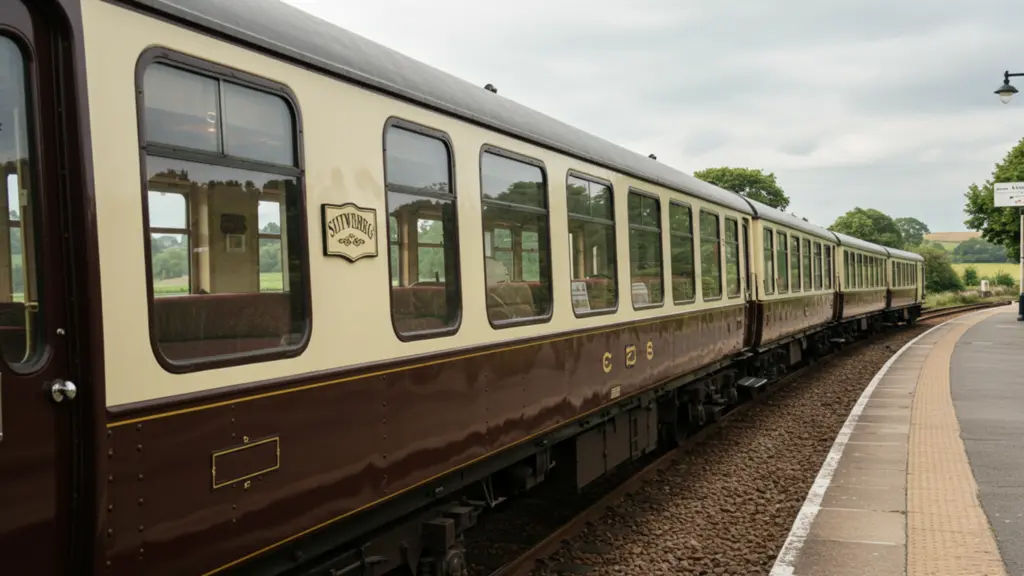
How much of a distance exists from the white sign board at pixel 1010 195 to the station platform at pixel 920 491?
23973 mm

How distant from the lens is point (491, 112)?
5.12 metres

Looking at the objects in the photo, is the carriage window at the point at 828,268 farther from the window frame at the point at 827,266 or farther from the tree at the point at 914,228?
the tree at the point at 914,228

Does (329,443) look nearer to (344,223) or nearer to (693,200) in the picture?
(344,223)

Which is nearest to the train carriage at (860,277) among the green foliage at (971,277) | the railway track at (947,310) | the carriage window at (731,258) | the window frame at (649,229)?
the carriage window at (731,258)

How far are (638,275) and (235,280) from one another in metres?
4.65

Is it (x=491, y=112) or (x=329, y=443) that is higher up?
(x=491, y=112)

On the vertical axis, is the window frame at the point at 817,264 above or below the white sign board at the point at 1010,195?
below

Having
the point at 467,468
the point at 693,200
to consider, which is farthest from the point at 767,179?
the point at 467,468

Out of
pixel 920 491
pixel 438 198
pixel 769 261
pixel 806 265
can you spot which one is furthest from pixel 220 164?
pixel 806 265

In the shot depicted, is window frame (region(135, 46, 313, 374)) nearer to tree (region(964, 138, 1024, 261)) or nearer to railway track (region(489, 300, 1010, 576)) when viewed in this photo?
railway track (region(489, 300, 1010, 576))

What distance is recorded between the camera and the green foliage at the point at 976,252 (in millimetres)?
125863

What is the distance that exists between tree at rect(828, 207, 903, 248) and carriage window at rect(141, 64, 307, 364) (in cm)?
10838

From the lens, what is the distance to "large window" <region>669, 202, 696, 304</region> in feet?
27.5

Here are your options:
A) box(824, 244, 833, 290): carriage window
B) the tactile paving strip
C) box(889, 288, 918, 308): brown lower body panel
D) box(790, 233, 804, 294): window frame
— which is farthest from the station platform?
box(889, 288, 918, 308): brown lower body panel
